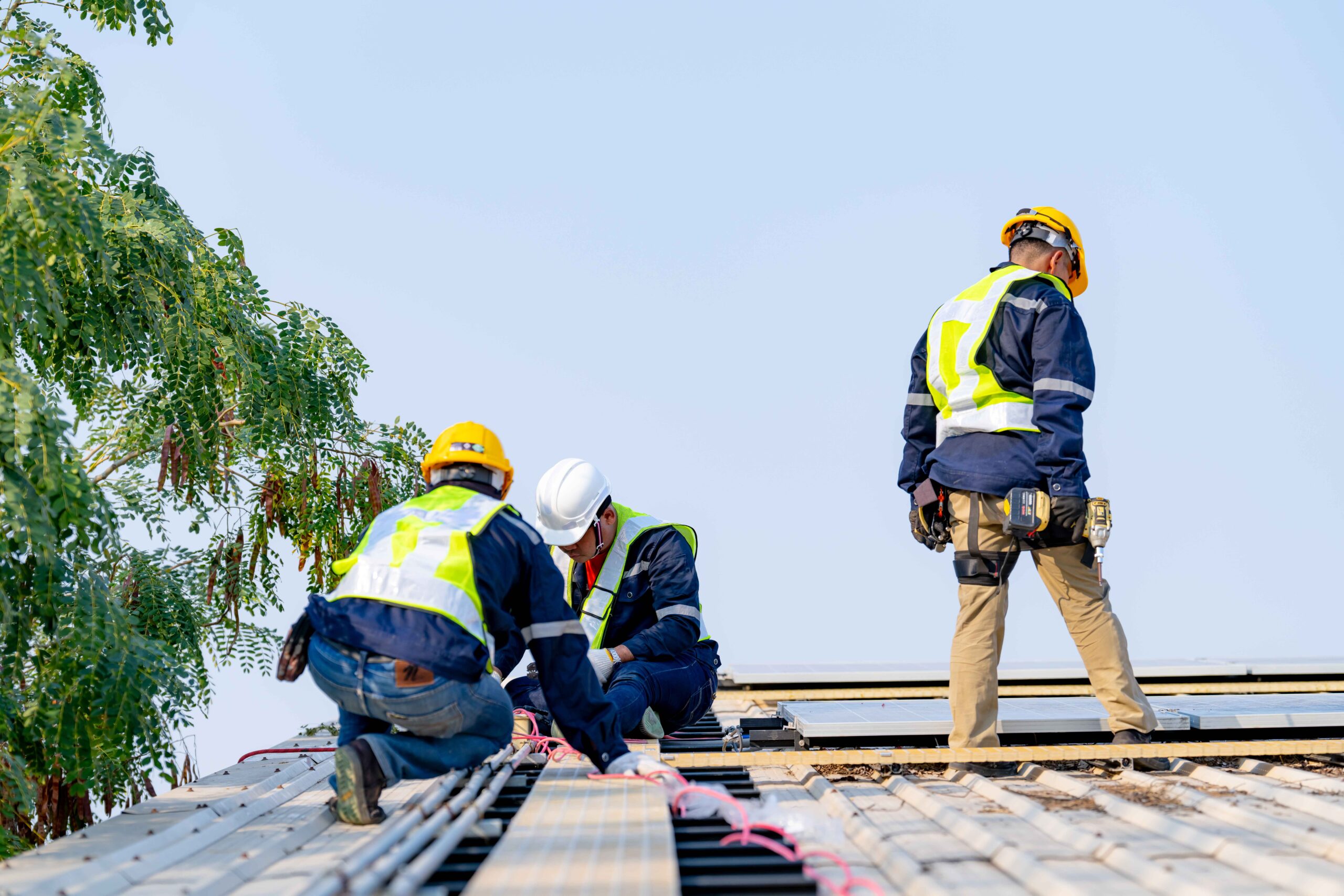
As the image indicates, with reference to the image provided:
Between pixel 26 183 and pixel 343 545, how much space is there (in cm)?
508

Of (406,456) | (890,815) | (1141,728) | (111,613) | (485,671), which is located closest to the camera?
(890,815)

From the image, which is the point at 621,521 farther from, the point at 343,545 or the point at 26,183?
the point at 343,545

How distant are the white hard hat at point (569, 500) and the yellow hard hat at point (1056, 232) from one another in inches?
81.5

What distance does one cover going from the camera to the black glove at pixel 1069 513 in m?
4.12

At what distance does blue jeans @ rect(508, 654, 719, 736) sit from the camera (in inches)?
181

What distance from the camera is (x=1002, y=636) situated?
14.2 feet

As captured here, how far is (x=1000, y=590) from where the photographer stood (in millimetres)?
4312

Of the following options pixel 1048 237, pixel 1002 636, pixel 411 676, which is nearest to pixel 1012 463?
pixel 1002 636

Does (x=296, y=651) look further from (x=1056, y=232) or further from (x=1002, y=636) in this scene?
(x=1056, y=232)

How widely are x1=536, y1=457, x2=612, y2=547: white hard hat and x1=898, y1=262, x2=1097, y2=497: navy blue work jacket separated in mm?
1499

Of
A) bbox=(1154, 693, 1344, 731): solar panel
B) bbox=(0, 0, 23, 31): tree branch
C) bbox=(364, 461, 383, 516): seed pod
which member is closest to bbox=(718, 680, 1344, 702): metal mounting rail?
bbox=(1154, 693, 1344, 731): solar panel

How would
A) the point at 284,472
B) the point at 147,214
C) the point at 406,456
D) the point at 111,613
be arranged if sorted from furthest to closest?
the point at 406,456 → the point at 284,472 → the point at 147,214 → the point at 111,613

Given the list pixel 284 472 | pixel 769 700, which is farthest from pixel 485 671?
pixel 284 472

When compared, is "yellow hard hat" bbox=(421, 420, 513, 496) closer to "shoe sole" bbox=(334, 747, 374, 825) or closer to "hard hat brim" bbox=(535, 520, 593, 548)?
"shoe sole" bbox=(334, 747, 374, 825)
